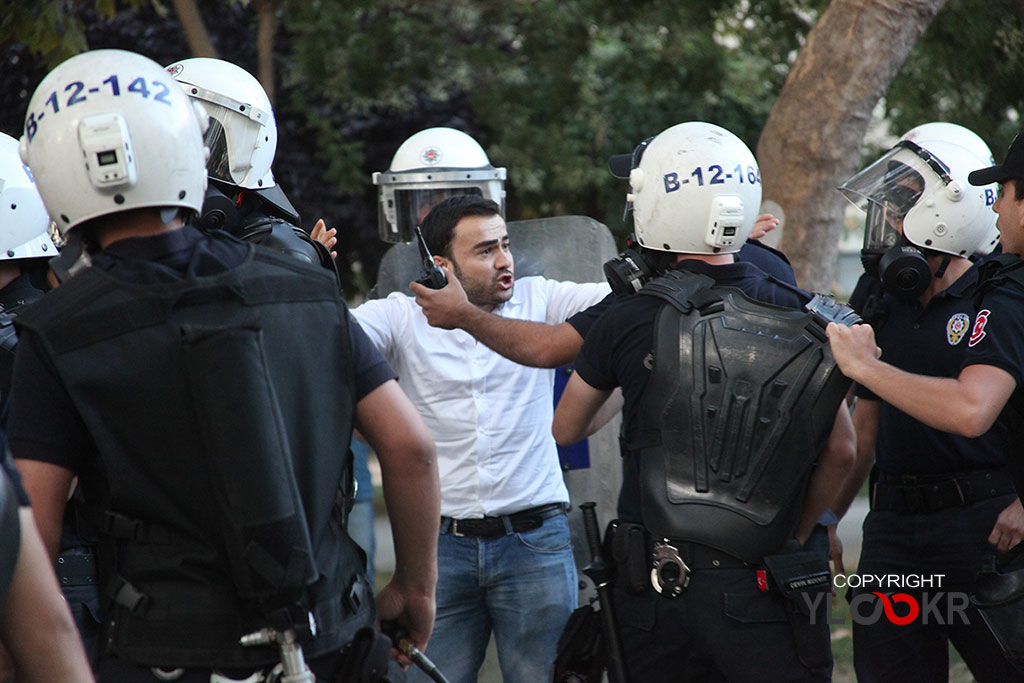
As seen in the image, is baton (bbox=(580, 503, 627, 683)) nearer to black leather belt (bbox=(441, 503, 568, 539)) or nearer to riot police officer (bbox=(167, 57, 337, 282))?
black leather belt (bbox=(441, 503, 568, 539))

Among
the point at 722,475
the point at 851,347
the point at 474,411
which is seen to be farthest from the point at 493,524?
the point at 851,347

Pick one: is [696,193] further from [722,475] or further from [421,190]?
[421,190]

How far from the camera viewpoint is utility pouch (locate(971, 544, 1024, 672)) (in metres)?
3.39

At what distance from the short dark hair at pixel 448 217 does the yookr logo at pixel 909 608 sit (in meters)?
1.93

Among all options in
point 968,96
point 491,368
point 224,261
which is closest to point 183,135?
point 224,261

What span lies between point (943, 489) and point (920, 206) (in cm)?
104

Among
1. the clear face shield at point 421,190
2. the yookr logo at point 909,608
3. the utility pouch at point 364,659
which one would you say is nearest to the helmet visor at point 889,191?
the yookr logo at point 909,608

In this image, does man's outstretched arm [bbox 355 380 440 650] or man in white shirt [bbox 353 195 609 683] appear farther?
man in white shirt [bbox 353 195 609 683]

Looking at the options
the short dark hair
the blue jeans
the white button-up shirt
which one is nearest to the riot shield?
the short dark hair

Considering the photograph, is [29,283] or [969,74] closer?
[29,283]

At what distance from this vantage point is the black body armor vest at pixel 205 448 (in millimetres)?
2051

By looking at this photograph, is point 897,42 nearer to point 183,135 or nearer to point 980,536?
point 980,536

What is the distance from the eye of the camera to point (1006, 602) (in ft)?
11.2

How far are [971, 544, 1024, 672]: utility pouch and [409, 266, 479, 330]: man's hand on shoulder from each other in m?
1.85
